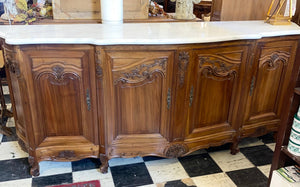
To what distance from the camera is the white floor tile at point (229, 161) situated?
1.93 m

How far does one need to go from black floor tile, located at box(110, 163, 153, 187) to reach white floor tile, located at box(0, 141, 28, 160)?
71 centimetres

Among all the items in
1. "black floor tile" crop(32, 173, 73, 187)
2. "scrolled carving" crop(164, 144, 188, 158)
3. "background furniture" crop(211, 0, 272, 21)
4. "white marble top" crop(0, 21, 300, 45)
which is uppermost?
"background furniture" crop(211, 0, 272, 21)

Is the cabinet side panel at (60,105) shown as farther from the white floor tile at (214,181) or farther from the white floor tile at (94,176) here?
the white floor tile at (214,181)

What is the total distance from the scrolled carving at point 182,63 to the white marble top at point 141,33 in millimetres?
→ 83

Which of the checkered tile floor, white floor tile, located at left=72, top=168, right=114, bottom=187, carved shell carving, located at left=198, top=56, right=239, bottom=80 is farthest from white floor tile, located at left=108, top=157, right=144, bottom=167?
carved shell carving, located at left=198, top=56, right=239, bottom=80

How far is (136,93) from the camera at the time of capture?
5.42 ft

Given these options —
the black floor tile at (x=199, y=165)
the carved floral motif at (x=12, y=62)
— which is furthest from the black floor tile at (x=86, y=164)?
the carved floral motif at (x=12, y=62)

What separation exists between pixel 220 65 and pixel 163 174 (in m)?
0.82

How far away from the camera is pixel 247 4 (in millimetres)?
2223

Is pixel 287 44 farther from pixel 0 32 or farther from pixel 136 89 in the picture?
pixel 0 32

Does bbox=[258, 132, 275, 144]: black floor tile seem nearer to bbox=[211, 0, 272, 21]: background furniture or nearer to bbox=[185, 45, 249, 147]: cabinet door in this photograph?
bbox=[185, 45, 249, 147]: cabinet door

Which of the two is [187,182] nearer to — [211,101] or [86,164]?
[211,101]

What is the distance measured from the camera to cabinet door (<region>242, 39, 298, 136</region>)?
1.85 meters

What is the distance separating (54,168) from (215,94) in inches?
47.5
